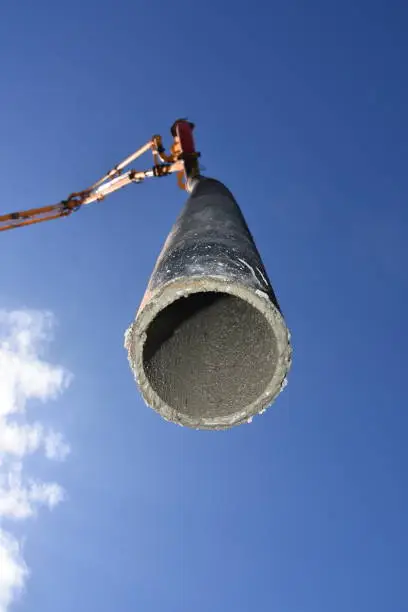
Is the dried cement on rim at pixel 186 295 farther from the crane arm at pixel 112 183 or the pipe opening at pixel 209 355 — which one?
the crane arm at pixel 112 183

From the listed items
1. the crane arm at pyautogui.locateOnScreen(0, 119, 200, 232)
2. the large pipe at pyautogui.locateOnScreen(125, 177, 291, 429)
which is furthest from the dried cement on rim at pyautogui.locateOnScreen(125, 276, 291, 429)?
the crane arm at pyautogui.locateOnScreen(0, 119, 200, 232)

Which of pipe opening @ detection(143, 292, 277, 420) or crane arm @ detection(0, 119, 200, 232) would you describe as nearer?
pipe opening @ detection(143, 292, 277, 420)

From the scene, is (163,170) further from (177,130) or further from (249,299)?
(249,299)

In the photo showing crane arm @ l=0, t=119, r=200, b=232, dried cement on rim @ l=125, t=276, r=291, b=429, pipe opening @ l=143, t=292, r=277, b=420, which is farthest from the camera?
crane arm @ l=0, t=119, r=200, b=232

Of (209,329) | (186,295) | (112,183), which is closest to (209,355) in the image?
(209,329)

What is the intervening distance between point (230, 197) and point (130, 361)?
140cm

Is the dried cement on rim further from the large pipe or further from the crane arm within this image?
the crane arm

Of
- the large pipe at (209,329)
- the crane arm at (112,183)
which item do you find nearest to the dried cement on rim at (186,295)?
the large pipe at (209,329)

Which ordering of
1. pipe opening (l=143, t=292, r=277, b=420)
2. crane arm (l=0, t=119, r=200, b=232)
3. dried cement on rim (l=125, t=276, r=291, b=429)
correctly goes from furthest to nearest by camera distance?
crane arm (l=0, t=119, r=200, b=232), pipe opening (l=143, t=292, r=277, b=420), dried cement on rim (l=125, t=276, r=291, b=429)

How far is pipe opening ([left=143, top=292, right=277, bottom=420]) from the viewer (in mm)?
2607

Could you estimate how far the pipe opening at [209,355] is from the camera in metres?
2.61

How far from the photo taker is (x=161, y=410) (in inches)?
101

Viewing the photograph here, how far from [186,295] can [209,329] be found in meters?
0.95

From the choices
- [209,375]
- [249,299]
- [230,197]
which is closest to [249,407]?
[209,375]
